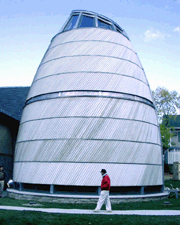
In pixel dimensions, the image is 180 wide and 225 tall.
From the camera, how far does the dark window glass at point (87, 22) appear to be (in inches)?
824

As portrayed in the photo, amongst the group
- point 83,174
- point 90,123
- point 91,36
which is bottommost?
point 83,174

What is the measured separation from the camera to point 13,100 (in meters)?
30.7

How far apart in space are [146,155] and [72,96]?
5.94m

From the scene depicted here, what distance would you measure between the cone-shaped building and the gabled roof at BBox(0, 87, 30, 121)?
31.2 feet

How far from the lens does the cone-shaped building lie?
1549cm

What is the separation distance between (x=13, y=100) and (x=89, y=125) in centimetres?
1734

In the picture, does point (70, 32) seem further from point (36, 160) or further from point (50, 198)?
point (50, 198)

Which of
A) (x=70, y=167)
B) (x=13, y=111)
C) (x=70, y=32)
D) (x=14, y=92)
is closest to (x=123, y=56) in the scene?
(x=70, y=32)

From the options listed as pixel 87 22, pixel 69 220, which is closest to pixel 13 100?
pixel 87 22

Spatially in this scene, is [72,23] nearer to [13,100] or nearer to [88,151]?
[88,151]

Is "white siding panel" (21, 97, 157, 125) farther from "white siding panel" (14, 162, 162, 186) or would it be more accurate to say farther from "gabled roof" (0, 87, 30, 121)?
"gabled roof" (0, 87, 30, 121)

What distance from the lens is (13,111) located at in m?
28.3

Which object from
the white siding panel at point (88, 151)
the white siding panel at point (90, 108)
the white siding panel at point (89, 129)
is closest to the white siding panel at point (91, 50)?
the white siding panel at point (90, 108)

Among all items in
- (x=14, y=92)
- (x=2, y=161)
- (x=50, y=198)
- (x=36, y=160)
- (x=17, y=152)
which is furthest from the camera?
(x=14, y=92)
